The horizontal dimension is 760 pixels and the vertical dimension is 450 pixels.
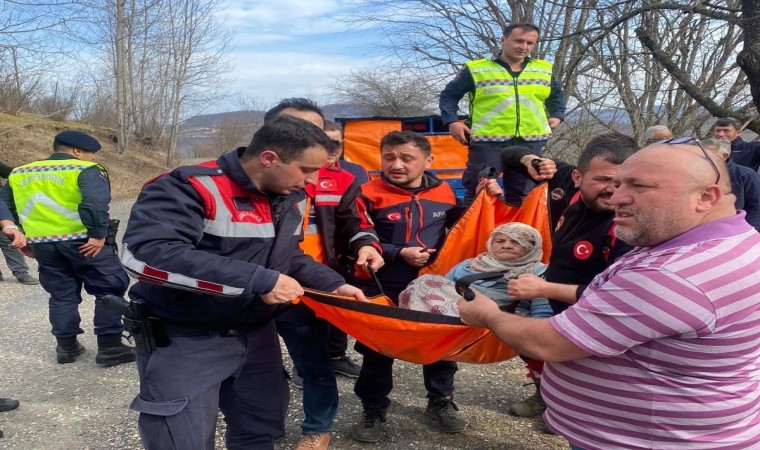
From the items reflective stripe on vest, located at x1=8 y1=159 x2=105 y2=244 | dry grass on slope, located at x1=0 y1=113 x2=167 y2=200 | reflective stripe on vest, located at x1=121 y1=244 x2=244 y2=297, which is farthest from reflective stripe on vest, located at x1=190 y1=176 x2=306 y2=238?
dry grass on slope, located at x1=0 y1=113 x2=167 y2=200

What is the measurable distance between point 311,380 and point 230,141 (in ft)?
139

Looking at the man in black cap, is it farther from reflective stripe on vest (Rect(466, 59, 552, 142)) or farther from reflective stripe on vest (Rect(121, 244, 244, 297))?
reflective stripe on vest (Rect(466, 59, 552, 142))

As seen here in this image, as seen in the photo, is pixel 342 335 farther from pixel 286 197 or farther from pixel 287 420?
pixel 286 197

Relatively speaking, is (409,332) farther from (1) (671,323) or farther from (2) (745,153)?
(2) (745,153)

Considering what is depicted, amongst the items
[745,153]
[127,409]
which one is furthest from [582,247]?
[745,153]

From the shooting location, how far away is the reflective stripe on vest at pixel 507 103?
4.76m

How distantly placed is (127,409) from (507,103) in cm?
374

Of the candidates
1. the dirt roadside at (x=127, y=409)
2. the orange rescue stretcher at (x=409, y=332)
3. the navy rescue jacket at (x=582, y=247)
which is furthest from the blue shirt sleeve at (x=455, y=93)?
the orange rescue stretcher at (x=409, y=332)

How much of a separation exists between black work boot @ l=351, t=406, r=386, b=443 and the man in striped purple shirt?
1.80m

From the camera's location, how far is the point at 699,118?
938 centimetres

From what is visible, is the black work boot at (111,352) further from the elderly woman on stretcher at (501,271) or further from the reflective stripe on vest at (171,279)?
the reflective stripe on vest at (171,279)

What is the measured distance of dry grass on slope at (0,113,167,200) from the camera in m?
18.0

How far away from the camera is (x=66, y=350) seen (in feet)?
16.1

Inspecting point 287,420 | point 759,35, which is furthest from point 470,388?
point 759,35
